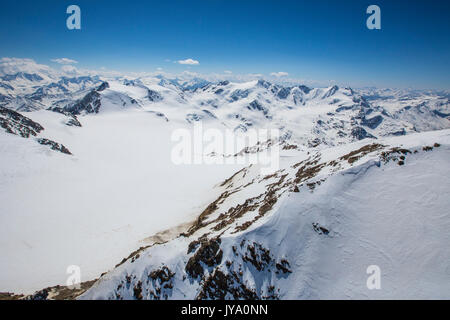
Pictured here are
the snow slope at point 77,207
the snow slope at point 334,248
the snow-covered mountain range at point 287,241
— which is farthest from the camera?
the snow slope at point 77,207

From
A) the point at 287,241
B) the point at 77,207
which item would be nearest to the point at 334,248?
the point at 287,241

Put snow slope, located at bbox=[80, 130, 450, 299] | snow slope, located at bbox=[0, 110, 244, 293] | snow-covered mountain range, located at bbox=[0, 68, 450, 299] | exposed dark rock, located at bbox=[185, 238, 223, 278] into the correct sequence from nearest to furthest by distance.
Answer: snow slope, located at bbox=[80, 130, 450, 299], snow-covered mountain range, located at bbox=[0, 68, 450, 299], exposed dark rock, located at bbox=[185, 238, 223, 278], snow slope, located at bbox=[0, 110, 244, 293]

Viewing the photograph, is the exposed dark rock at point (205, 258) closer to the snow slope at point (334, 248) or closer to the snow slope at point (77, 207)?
the snow slope at point (334, 248)

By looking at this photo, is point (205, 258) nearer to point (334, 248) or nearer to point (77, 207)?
point (334, 248)

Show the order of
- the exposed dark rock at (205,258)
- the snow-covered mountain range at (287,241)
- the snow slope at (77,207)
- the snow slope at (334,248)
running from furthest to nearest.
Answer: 1. the snow slope at (77,207)
2. the exposed dark rock at (205,258)
3. the snow-covered mountain range at (287,241)
4. the snow slope at (334,248)

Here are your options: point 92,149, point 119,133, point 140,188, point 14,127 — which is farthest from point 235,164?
point 119,133

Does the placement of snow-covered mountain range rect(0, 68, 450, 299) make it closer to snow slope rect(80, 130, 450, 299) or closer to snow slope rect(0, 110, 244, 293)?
snow slope rect(80, 130, 450, 299)

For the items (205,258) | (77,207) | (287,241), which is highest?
(287,241)

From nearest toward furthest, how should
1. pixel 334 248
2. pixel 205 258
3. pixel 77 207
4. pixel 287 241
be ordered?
pixel 334 248 < pixel 287 241 < pixel 205 258 < pixel 77 207

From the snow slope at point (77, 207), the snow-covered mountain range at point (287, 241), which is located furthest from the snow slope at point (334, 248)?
the snow slope at point (77, 207)

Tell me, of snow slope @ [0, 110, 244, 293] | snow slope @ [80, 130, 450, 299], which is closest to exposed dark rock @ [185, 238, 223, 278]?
snow slope @ [80, 130, 450, 299]
